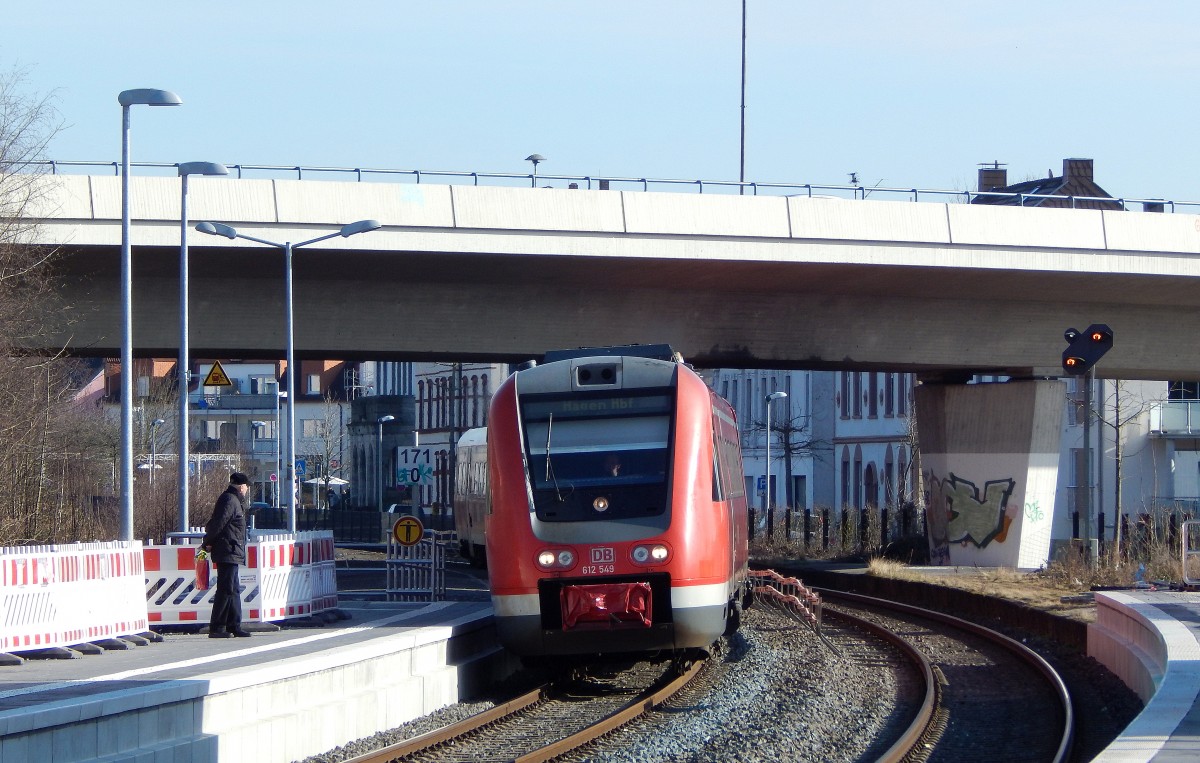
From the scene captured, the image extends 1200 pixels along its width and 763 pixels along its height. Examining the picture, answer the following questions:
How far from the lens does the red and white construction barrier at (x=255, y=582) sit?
56.2 feet

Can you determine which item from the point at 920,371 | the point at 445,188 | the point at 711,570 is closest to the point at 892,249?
the point at 920,371

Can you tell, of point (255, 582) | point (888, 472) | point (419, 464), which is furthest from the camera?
point (888, 472)

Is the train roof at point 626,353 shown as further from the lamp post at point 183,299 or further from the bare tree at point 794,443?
the bare tree at point 794,443

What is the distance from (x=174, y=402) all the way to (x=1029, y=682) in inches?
2234

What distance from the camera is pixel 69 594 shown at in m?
14.4

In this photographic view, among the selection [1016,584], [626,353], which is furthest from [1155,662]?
[1016,584]

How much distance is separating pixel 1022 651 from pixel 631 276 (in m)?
13.1

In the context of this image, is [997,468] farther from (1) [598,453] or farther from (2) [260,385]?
(2) [260,385]

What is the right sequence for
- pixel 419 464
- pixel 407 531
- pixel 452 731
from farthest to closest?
pixel 419 464, pixel 407 531, pixel 452 731

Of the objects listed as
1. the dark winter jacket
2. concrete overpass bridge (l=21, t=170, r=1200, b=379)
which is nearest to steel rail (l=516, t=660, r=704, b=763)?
the dark winter jacket

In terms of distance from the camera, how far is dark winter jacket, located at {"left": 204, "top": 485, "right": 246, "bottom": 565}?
1603 centimetres

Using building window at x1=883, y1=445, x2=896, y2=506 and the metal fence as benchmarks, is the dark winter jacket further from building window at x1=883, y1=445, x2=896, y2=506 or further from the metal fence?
building window at x1=883, y1=445, x2=896, y2=506

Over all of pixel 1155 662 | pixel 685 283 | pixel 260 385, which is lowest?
pixel 1155 662

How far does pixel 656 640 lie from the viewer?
14.6 m
